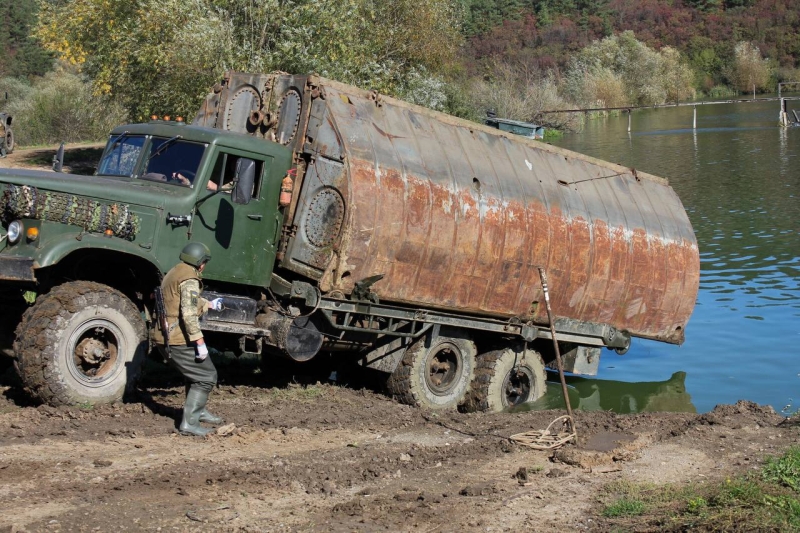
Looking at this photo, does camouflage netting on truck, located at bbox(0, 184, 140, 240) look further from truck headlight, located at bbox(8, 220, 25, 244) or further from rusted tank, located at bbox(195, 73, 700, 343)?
rusted tank, located at bbox(195, 73, 700, 343)

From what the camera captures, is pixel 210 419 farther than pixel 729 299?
No

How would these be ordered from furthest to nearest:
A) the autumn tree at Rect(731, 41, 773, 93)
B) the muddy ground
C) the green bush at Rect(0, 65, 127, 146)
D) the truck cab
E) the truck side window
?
the autumn tree at Rect(731, 41, 773, 93) < the green bush at Rect(0, 65, 127, 146) < the truck side window < the truck cab < the muddy ground

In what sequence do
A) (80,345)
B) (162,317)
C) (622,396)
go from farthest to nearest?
(622,396) → (80,345) → (162,317)

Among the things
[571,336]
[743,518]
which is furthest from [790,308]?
[743,518]

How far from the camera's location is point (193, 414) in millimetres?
9273

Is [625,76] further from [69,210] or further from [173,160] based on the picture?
[69,210]

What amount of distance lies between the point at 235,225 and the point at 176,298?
1.81 metres

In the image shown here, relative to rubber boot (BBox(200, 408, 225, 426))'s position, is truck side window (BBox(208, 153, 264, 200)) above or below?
above

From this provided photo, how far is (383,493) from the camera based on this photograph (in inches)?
311

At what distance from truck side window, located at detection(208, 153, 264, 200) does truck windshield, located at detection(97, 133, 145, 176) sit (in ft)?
3.06

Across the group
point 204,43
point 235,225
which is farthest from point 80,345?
point 204,43

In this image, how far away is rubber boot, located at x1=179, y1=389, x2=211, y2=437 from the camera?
30.2 feet

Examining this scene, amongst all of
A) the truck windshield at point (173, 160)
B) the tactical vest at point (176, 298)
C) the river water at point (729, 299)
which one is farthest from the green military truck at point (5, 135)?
the tactical vest at point (176, 298)

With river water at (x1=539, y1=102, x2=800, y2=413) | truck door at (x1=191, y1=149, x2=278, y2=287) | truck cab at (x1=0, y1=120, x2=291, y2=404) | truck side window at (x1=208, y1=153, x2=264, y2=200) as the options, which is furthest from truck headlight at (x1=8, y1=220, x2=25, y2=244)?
river water at (x1=539, y1=102, x2=800, y2=413)
